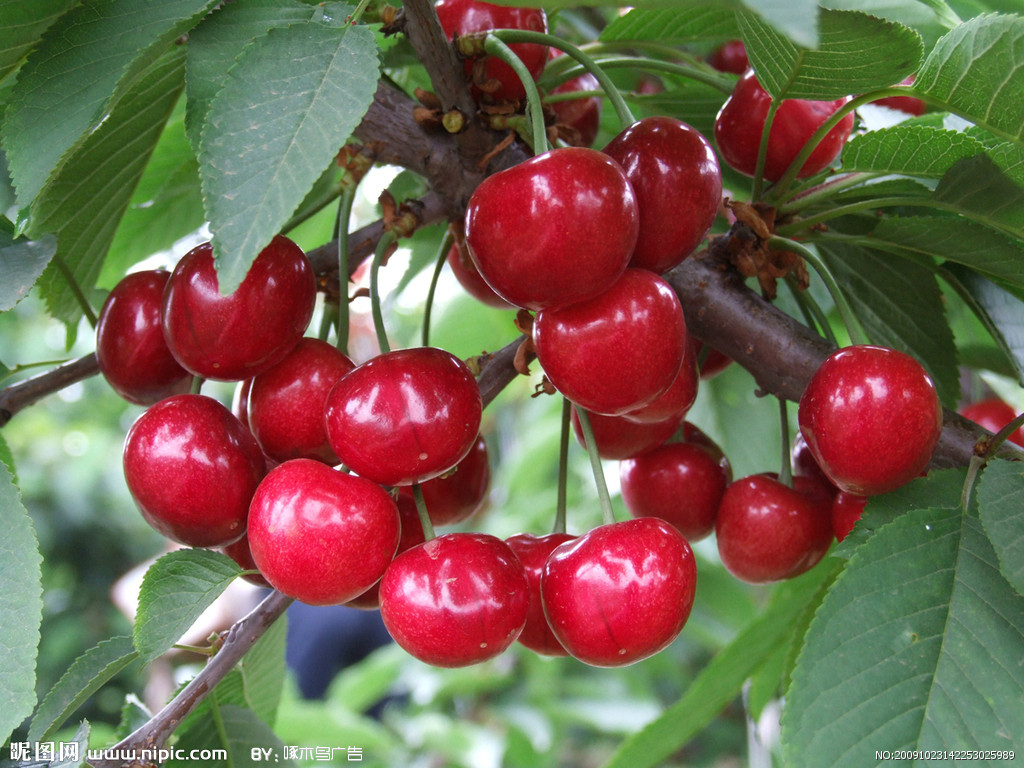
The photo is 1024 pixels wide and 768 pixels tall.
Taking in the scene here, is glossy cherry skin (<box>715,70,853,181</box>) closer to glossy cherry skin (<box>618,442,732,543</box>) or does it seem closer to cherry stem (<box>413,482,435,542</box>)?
glossy cherry skin (<box>618,442,732,543</box>)

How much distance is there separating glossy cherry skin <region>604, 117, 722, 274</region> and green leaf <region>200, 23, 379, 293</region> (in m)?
0.23

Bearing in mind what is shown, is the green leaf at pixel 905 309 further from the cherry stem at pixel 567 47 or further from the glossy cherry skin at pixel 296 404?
the glossy cherry skin at pixel 296 404

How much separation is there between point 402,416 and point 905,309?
593mm

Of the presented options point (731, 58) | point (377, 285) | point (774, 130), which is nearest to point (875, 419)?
point (774, 130)

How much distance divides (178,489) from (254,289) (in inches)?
6.6

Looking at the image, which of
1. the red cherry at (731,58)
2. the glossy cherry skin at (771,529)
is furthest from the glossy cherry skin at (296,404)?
the red cherry at (731,58)

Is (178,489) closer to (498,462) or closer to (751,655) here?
(751,655)

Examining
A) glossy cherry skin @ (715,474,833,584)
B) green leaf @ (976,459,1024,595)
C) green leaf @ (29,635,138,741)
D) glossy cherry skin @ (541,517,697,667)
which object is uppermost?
green leaf @ (29,635,138,741)

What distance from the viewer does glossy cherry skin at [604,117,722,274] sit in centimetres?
69

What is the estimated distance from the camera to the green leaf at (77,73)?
0.61m

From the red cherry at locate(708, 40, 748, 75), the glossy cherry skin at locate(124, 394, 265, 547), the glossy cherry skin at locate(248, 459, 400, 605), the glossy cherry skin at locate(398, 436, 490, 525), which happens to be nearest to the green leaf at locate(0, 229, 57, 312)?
the glossy cherry skin at locate(124, 394, 265, 547)

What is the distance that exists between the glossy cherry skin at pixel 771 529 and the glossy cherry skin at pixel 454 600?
262 mm

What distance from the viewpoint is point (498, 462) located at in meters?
5.12

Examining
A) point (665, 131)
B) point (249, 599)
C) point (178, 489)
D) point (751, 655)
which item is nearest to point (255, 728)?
point (178, 489)
